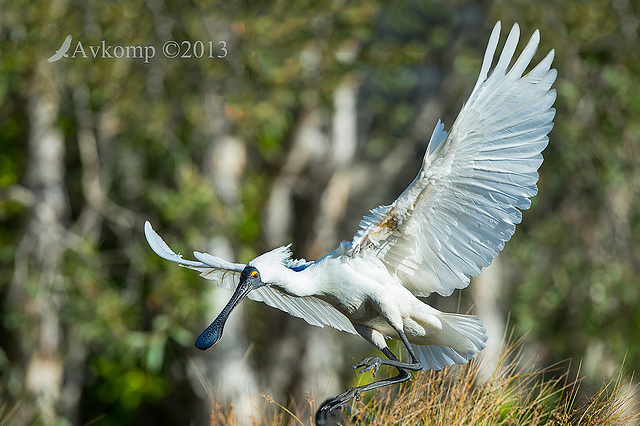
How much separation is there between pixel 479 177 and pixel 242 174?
6125mm

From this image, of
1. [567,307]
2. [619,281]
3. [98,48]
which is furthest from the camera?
[567,307]

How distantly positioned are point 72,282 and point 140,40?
2.48m

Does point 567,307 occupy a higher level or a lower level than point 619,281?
lower

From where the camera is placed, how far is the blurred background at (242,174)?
774 centimetres

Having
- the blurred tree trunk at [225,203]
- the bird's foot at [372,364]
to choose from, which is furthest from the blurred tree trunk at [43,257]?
the bird's foot at [372,364]

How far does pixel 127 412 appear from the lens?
10094mm

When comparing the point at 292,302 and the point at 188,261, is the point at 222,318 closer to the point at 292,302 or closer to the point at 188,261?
the point at 188,261

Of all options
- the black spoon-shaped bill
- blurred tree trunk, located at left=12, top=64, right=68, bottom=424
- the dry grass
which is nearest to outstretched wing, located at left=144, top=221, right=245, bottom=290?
the black spoon-shaped bill

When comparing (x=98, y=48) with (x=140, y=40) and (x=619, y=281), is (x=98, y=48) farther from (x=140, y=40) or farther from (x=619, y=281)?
(x=619, y=281)

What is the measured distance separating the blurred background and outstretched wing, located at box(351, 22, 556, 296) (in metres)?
4.21

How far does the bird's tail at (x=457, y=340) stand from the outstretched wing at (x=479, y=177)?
174 millimetres

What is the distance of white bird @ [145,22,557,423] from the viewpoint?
118 inches

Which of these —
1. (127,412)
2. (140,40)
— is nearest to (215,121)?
(140,40)

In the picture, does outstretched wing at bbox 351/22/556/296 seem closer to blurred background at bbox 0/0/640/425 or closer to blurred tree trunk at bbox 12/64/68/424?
blurred background at bbox 0/0/640/425
